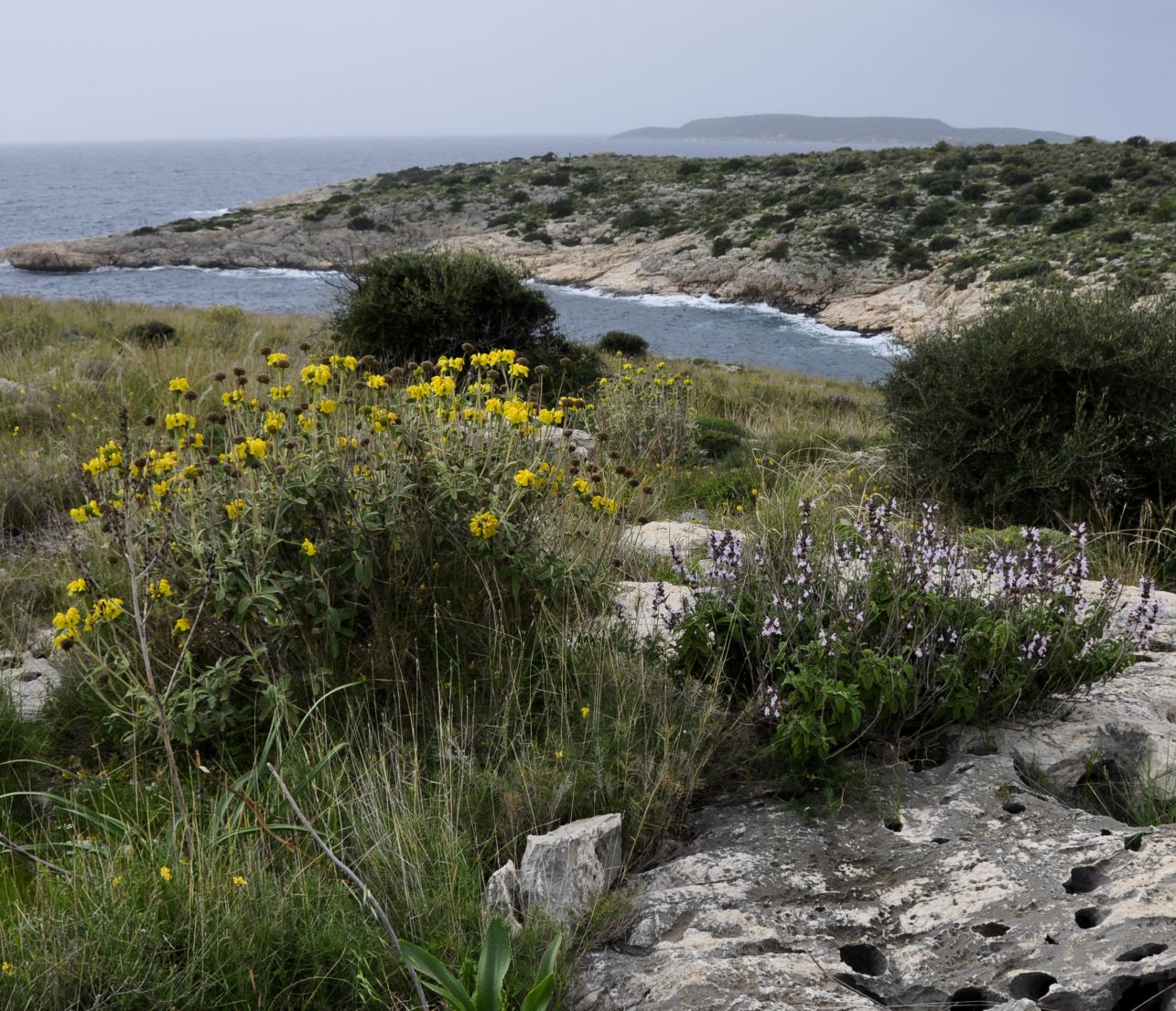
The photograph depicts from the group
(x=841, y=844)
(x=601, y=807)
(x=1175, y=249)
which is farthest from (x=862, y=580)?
(x=1175, y=249)

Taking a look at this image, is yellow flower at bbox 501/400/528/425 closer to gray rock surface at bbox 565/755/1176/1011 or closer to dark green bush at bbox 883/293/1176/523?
gray rock surface at bbox 565/755/1176/1011

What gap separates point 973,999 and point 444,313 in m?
10.5

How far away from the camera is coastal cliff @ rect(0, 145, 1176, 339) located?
3036 cm

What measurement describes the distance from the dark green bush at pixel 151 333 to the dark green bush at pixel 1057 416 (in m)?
11.0

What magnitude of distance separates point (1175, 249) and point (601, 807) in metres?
30.8

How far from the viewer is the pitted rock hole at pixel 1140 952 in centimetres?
213

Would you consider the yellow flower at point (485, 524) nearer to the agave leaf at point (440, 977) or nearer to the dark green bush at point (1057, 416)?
the agave leaf at point (440, 977)

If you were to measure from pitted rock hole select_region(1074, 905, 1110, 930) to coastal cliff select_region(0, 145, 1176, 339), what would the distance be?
23338mm

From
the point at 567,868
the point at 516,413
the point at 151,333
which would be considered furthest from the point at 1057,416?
the point at 151,333

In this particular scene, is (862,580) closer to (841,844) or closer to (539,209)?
(841,844)

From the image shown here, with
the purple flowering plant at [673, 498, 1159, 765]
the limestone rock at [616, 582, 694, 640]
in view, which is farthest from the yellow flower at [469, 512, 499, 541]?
the purple flowering plant at [673, 498, 1159, 765]

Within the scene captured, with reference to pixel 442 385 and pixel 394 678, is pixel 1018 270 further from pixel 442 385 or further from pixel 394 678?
pixel 394 678

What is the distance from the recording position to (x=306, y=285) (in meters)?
37.2

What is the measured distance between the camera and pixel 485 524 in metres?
3.46
